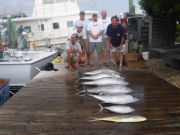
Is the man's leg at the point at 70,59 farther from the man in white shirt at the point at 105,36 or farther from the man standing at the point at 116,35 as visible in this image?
the man standing at the point at 116,35

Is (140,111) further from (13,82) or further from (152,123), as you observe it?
(13,82)

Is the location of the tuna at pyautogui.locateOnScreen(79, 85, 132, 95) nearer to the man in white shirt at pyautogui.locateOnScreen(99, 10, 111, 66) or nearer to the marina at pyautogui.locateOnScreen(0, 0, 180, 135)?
the marina at pyautogui.locateOnScreen(0, 0, 180, 135)

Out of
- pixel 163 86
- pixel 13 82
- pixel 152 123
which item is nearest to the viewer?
pixel 152 123

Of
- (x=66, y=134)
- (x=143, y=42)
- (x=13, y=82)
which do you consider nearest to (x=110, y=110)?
(x=66, y=134)

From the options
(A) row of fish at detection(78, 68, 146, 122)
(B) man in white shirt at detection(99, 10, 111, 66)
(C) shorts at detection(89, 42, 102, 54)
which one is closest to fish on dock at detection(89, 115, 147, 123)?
(A) row of fish at detection(78, 68, 146, 122)

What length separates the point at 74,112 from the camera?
5961 mm

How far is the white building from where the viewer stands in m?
26.6

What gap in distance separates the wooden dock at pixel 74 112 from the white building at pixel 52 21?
60.4 feet

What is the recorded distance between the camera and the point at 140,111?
597cm

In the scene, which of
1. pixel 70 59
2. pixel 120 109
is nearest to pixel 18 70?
pixel 70 59

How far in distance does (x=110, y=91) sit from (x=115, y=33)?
389 centimetres

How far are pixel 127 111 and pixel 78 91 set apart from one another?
2017 mm

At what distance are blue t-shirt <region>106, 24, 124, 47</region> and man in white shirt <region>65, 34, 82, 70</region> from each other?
38.2 inches

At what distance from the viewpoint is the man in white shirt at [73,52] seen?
420 inches
